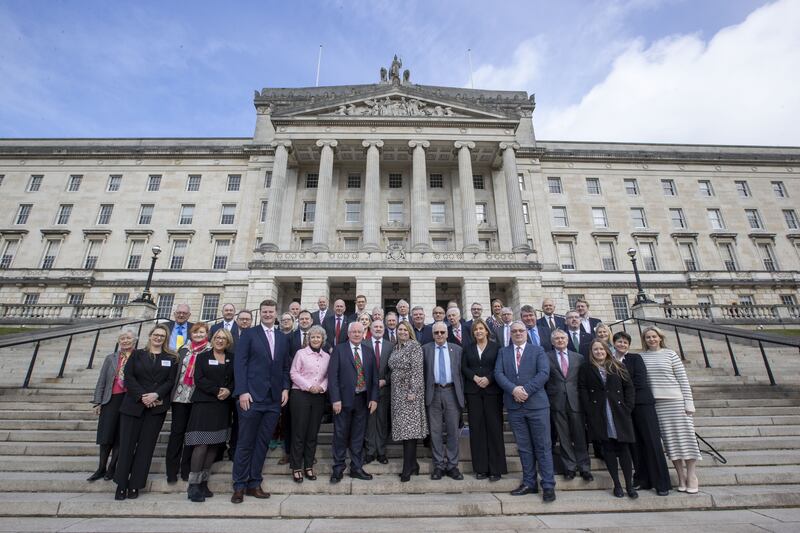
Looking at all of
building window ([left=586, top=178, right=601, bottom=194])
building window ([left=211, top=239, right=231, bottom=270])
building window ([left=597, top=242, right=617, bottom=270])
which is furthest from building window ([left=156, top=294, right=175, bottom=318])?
building window ([left=586, top=178, right=601, bottom=194])

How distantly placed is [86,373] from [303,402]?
9.14 metres

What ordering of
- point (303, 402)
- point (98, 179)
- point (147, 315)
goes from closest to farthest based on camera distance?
point (303, 402), point (147, 315), point (98, 179)

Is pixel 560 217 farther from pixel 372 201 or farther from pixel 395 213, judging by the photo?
pixel 372 201

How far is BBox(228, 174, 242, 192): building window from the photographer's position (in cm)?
3278

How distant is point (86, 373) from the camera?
10617mm

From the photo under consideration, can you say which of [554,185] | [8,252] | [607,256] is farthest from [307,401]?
[8,252]

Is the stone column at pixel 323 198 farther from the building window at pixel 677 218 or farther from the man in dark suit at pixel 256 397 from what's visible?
the building window at pixel 677 218

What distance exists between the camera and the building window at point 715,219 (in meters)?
33.0

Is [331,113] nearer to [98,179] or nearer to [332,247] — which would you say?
[332,247]

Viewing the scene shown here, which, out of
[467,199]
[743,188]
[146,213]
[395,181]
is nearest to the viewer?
[467,199]

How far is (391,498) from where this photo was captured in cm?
506

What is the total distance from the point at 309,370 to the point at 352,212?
2605cm

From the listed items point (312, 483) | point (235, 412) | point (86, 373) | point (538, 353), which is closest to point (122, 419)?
point (235, 412)

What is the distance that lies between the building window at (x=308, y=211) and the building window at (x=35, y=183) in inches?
974
